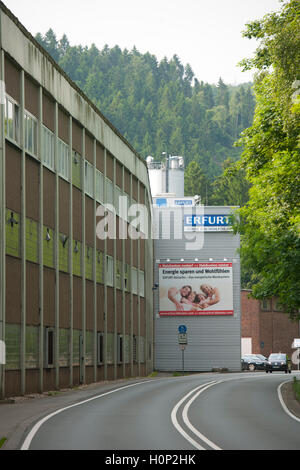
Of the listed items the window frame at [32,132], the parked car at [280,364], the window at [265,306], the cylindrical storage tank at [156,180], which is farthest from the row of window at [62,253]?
the cylindrical storage tank at [156,180]

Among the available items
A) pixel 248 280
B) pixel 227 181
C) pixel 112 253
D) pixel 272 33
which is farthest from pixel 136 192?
pixel 227 181

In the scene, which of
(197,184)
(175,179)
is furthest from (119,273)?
(197,184)

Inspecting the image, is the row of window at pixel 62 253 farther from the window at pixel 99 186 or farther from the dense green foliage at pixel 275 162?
the dense green foliage at pixel 275 162

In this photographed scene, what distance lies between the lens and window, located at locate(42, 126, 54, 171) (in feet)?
119

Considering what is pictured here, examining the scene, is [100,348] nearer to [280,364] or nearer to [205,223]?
[205,223]

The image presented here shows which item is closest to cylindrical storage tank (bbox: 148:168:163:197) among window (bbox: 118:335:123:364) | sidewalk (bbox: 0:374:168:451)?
window (bbox: 118:335:123:364)

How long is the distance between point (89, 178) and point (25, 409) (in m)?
→ 21.1

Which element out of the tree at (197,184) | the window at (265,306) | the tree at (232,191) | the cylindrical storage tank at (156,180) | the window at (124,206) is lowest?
the window at (265,306)

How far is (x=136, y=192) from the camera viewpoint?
5856 centimetres

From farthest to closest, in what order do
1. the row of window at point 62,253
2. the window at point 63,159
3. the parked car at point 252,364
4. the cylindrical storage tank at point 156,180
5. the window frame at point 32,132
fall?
the cylindrical storage tank at point 156,180 < the parked car at point 252,364 < the window at point 63,159 < the window frame at point 32,132 < the row of window at point 62,253

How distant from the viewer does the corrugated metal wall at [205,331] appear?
71.2 m

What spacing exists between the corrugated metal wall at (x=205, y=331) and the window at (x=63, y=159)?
32.6m

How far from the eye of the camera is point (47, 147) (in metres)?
36.9

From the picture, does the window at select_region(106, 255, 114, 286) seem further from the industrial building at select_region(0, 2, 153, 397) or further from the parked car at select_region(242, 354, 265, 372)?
the parked car at select_region(242, 354, 265, 372)
